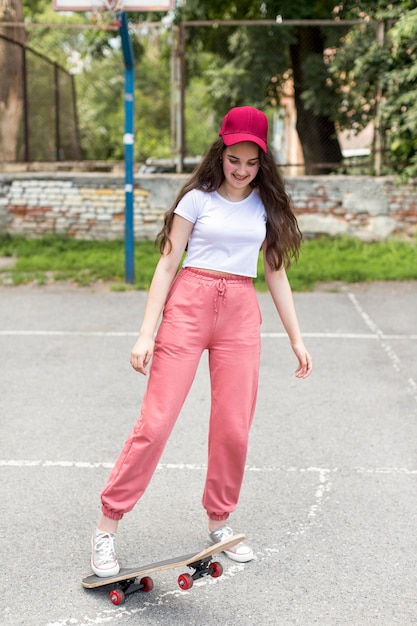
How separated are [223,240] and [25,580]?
1.65 metres

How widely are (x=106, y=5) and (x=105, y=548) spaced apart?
7725 mm

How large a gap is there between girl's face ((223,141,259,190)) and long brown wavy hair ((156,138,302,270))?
0.17ft

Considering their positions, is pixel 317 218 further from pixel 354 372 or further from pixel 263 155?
pixel 263 155

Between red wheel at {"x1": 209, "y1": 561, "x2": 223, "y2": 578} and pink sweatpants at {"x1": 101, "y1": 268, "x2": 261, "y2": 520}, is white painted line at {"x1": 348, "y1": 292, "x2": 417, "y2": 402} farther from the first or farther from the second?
red wheel at {"x1": 209, "y1": 561, "x2": 223, "y2": 578}

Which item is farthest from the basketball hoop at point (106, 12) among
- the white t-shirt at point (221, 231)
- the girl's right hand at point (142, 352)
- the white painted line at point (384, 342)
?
the girl's right hand at point (142, 352)

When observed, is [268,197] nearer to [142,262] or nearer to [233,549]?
[233,549]

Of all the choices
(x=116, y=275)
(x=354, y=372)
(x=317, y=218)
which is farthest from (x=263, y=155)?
(x=317, y=218)

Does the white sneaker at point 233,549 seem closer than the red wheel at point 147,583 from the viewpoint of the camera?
No

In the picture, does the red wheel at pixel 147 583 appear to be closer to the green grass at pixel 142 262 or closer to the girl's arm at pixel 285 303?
the girl's arm at pixel 285 303

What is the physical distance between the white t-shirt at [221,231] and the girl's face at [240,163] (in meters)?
0.10

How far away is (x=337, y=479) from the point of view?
16.6 ft

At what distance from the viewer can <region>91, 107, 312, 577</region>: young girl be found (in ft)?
12.0

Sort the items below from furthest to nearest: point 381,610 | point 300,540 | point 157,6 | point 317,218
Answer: point 317,218, point 157,6, point 300,540, point 381,610

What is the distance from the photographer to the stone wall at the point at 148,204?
1366 centimetres
